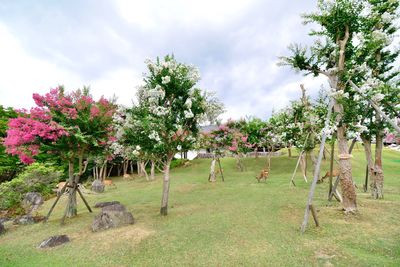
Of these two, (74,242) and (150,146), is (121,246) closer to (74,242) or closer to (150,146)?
(74,242)

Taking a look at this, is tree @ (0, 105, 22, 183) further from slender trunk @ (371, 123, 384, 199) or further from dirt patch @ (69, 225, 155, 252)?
slender trunk @ (371, 123, 384, 199)

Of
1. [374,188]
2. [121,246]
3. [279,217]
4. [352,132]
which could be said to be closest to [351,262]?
[279,217]

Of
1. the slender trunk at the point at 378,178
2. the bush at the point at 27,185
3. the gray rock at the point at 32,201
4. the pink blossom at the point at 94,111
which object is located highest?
the pink blossom at the point at 94,111

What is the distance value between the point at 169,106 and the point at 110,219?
691 cm

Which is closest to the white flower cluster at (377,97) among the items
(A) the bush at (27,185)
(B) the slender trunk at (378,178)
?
(B) the slender trunk at (378,178)

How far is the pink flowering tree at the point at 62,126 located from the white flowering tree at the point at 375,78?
13.9 metres

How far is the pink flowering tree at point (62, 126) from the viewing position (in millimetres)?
12547

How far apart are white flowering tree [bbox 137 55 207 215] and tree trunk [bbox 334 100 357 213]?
722 centimetres

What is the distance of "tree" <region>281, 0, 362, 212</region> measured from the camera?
1115 centimetres

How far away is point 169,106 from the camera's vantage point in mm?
13523

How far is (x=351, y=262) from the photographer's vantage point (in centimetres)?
707

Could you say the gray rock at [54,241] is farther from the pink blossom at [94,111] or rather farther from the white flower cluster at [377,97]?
the white flower cluster at [377,97]

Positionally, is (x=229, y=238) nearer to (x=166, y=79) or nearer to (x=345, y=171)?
(x=345, y=171)

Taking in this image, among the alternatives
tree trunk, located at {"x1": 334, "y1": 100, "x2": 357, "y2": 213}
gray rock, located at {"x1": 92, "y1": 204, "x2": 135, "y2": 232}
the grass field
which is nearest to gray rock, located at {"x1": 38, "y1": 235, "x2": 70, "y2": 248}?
the grass field
